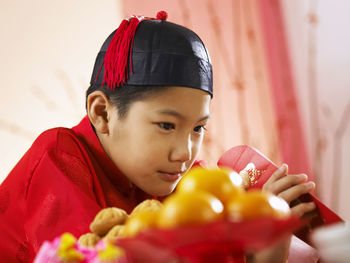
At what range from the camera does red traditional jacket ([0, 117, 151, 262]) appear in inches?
30.6

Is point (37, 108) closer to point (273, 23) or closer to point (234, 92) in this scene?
point (234, 92)

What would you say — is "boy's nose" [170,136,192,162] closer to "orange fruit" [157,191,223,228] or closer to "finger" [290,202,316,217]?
"finger" [290,202,316,217]

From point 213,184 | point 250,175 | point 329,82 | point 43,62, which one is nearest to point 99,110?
point 250,175

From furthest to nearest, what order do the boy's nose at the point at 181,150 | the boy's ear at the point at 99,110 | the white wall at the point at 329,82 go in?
the white wall at the point at 329,82, the boy's ear at the point at 99,110, the boy's nose at the point at 181,150

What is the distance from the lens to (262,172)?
917 millimetres

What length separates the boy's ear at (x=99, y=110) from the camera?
100 centimetres

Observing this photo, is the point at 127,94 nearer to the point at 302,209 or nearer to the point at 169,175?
the point at 169,175

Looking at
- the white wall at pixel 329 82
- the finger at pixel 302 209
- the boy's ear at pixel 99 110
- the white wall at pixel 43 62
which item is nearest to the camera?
the finger at pixel 302 209

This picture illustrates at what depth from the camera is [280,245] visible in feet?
1.85

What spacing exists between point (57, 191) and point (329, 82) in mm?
1731

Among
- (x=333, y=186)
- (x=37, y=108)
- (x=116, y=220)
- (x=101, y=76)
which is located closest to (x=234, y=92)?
(x=333, y=186)

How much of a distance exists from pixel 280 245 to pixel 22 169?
594 mm

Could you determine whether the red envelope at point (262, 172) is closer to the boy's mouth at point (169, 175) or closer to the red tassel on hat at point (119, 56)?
the boy's mouth at point (169, 175)

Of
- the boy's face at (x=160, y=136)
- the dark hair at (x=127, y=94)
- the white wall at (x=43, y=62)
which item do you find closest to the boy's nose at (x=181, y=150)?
the boy's face at (x=160, y=136)
